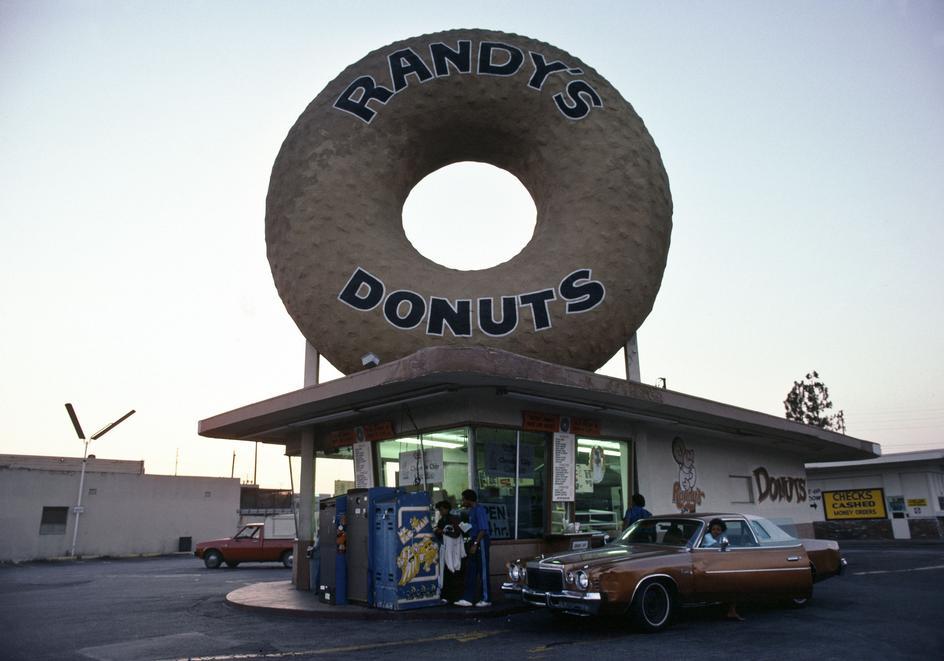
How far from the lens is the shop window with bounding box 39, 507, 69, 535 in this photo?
2898 centimetres

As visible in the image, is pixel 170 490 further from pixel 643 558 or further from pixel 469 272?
pixel 643 558

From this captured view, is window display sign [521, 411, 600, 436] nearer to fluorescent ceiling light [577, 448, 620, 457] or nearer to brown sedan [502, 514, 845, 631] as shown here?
fluorescent ceiling light [577, 448, 620, 457]

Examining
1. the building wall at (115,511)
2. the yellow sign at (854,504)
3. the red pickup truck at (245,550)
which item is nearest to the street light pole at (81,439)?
the building wall at (115,511)

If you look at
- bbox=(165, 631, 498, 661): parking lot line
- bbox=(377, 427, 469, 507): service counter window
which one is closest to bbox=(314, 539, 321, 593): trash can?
bbox=(377, 427, 469, 507): service counter window

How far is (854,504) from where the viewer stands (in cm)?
3145

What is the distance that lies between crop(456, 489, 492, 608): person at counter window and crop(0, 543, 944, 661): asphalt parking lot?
0.64 metres

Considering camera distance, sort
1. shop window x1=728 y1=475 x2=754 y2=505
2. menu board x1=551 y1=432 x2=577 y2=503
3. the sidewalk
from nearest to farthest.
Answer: the sidewalk → menu board x1=551 y1=432 x2=577 y2=503 → shop window x1=728 y1=475 x2=754 y2=505

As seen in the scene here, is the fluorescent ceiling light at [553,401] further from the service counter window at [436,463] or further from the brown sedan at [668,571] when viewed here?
the brown sedan at [668,571]

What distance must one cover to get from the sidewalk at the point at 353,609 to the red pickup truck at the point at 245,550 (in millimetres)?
A: 11402

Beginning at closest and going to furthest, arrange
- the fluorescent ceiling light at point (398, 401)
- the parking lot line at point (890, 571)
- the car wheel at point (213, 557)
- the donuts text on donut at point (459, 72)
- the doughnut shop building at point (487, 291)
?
the fluorescent ceiling light at point (398, 401) < the doughnut shop building at point (487, 291) < the donuts text on donut at point (459, 72) < the parking lot line at point (890, 571) < the car wheel at point (213, 557)

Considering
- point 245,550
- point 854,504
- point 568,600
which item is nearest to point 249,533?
point 245,550

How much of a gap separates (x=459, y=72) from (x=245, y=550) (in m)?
16.6

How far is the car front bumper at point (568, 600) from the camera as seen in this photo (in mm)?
7426

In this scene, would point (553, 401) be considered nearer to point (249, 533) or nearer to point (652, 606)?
point (652, 606)
